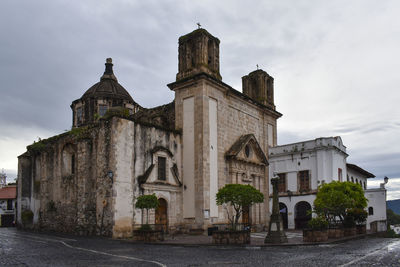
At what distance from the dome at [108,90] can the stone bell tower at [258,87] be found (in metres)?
10.7

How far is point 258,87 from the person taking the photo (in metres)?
34.1

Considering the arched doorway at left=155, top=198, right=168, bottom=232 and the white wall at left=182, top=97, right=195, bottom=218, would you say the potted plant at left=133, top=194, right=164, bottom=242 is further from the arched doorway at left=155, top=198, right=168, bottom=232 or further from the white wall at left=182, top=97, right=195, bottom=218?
the white wall at left=182, top=97, right=195, bottom=218

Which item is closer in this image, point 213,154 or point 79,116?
point 213,154

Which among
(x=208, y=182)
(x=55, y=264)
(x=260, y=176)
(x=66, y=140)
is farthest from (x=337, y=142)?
(x=55, y=264)

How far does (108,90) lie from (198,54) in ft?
43.5

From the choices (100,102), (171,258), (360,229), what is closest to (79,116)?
(100,102)

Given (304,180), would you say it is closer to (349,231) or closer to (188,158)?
(349,231)

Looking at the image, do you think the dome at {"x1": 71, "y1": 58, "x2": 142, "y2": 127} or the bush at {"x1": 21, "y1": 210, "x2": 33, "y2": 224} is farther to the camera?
the dome at {"x1": 71, "y1": 58, "x2": 142, "y2": 127}

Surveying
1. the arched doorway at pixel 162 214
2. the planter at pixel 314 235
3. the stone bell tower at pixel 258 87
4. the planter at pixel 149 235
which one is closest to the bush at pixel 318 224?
the planter at pixel 314 235

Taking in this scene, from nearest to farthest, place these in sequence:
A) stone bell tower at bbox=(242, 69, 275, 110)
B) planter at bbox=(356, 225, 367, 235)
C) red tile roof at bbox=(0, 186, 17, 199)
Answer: planter at bbox=(356, 225, 367, 235)
stone bell tower at bbox=(242, 69, 275, 110)
red tile roof at bbox=(0, 186, 17, 199)

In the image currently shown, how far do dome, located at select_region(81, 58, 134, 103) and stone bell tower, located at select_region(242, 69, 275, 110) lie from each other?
10.7 m

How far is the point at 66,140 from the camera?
27.5 meters

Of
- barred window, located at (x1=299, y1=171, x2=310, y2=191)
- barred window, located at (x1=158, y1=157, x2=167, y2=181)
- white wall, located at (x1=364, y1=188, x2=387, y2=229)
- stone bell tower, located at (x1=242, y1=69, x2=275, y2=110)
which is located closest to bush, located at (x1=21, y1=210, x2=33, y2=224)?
barred window, located at (x1=158, y1=157, x2=167, y2=181)

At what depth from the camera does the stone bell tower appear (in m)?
33.9
